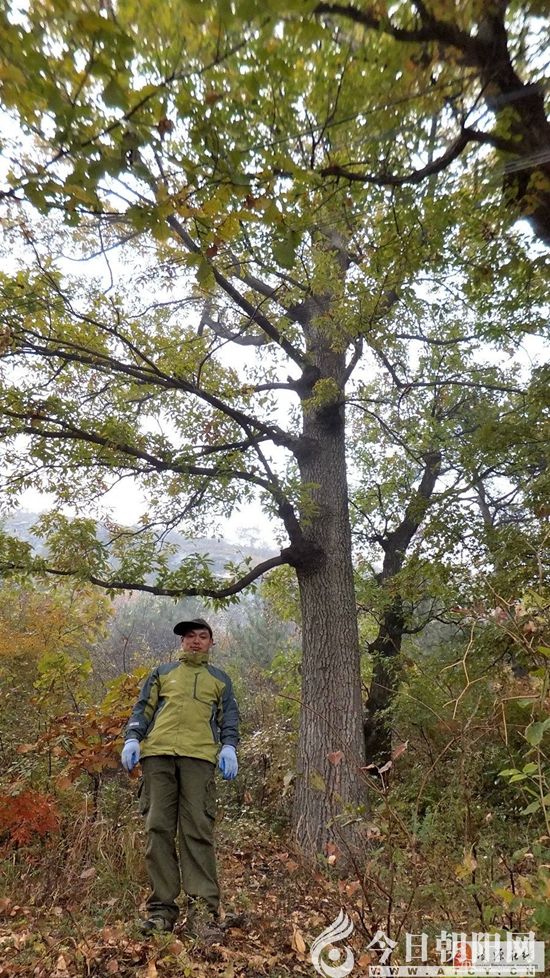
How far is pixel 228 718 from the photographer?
417 centimetres

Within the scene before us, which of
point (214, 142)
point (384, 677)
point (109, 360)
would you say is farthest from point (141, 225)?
point (384, 677)

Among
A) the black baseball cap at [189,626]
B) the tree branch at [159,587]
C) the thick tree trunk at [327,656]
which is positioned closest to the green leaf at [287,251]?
the black baseball cap at [189,626]

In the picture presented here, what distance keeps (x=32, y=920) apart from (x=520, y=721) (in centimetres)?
514

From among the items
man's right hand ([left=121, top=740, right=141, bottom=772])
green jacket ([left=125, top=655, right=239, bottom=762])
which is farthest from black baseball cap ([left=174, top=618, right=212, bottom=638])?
man's right hand ([left=121, top=740, right=141, bottom=772])

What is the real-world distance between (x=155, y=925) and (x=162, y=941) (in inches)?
10.9

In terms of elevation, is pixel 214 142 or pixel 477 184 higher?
pixel 477 184

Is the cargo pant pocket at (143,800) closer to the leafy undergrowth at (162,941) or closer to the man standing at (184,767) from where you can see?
the man standing at (184,767)

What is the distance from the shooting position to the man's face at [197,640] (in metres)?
4.34

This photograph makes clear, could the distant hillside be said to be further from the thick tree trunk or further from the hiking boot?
the hiking boot

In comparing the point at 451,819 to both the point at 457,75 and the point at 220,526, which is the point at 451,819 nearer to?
the point at 220,526

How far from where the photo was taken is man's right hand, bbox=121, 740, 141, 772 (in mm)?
3812

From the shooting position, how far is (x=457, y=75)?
2.83 m

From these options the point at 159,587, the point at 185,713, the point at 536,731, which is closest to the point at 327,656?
the point at 159,587

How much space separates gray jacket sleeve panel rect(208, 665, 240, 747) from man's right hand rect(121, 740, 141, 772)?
603mm
